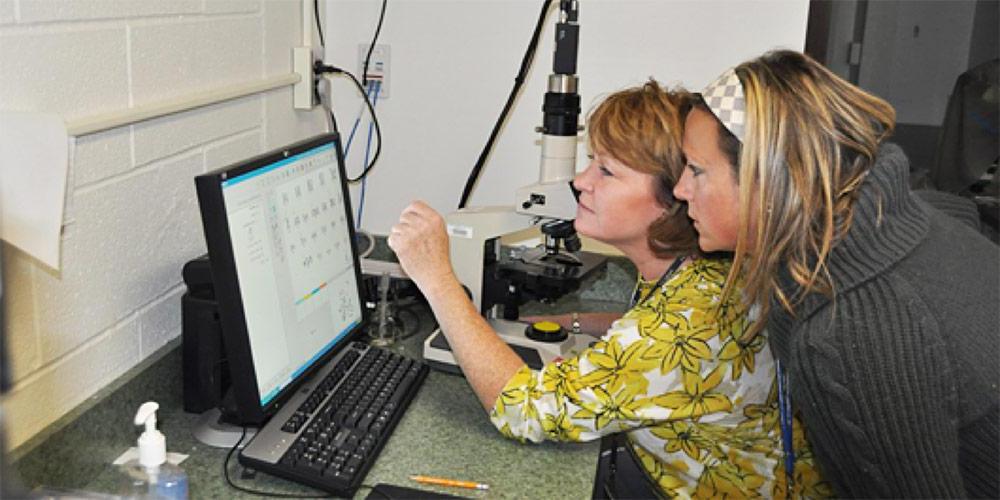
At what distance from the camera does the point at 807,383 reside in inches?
46.5

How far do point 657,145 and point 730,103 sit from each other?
0.37 meters

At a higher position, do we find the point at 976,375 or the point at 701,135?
the point at 701,135

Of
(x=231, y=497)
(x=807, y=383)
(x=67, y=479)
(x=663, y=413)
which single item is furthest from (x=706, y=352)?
(x=67, y=479)

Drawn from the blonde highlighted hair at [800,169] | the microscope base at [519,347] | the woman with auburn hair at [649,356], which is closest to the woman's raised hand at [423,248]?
the woman with auburn hair at [649,356]

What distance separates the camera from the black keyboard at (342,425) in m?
1.25

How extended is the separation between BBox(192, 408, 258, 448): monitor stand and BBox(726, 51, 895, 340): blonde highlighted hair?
761mm

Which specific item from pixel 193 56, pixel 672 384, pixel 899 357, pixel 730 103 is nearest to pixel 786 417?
pixel 672 384

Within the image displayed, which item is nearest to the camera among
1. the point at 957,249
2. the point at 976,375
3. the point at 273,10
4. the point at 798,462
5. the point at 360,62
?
the point at 976,375

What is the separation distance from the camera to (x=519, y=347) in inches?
68.5

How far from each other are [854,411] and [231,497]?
791 millimetres

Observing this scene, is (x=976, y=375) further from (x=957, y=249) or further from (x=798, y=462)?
(x=798, y=462)

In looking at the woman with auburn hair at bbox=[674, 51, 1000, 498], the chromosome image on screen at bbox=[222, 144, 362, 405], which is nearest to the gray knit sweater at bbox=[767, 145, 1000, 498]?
the woman with auburn hair at bbox=[674, 51, 1000, 498]

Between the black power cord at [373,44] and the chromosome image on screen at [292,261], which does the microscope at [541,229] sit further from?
the black power cord at [373,44]

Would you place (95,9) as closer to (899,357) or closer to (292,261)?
(292,261)
